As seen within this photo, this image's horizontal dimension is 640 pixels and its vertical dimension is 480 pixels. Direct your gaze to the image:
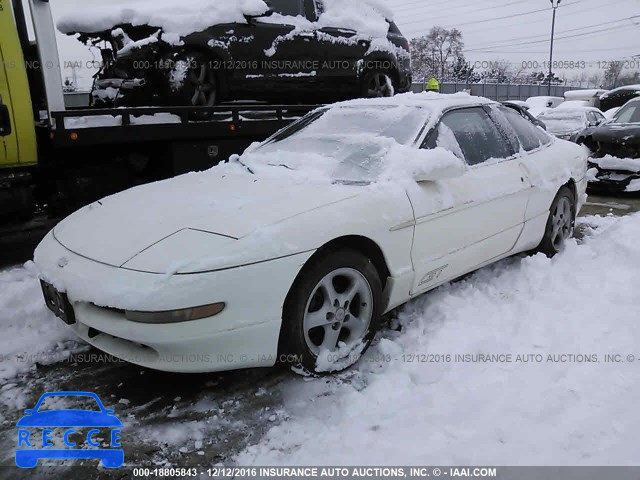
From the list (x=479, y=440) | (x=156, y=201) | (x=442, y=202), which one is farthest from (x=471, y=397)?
(x=156, y=201)

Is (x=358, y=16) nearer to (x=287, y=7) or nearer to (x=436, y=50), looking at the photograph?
(x=287, y=7)

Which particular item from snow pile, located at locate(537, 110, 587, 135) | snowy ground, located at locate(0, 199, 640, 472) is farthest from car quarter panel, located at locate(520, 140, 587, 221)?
snow pile, located at locate(537, 110, 587, 135)

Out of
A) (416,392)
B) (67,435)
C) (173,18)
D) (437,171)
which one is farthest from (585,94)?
(67,435)

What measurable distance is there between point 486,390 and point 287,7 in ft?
17.6

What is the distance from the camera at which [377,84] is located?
7.35 meters

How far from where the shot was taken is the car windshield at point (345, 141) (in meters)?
3.23

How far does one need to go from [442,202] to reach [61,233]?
2.24 m

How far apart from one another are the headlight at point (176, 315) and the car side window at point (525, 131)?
298 cm

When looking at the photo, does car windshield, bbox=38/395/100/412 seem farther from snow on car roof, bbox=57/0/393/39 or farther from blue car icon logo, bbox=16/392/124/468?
snow on car roof, bbox=57/0/393/39

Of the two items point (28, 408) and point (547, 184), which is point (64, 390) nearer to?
point (28, 408)

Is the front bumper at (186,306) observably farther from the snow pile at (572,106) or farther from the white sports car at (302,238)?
the snow pile at (572,106)

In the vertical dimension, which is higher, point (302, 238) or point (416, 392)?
point (302, 238)

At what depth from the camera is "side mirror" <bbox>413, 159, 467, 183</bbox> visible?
312 centimetres

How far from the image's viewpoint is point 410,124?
350cm
